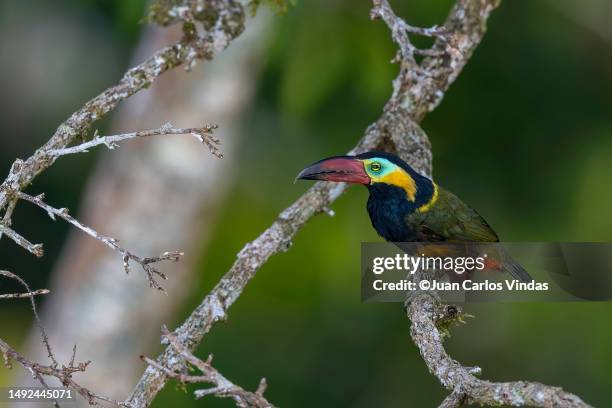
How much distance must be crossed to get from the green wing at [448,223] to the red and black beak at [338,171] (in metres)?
0.29

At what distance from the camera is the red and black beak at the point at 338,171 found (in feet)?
12.4

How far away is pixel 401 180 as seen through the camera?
159 inches

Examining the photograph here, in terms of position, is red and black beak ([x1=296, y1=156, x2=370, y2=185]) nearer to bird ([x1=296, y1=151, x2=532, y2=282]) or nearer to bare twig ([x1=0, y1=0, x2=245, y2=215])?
bird ([x1=296, y1=151, x2=532, y2=282])

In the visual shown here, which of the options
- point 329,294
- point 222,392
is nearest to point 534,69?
point 329,294

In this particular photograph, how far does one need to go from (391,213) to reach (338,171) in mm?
386

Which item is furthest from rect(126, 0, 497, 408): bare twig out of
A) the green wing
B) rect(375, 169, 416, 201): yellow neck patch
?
the green wing

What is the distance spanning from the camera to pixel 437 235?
4.15m

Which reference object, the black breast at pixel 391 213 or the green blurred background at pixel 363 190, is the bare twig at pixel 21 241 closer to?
the black breast at pixel 391 213

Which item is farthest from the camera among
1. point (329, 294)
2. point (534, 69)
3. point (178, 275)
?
point (329, 294)

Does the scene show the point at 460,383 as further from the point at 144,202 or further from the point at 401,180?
the point at 144,202

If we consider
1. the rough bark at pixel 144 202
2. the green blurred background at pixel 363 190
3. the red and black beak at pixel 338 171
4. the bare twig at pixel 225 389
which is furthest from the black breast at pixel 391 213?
the green blurred background at pixel 363 190

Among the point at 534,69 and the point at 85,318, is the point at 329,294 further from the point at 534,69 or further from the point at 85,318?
the point at 85,318

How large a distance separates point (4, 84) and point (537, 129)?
20.5 feet

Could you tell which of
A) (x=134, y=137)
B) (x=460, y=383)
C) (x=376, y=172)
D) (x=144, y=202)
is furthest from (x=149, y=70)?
(x=144, y=202)
